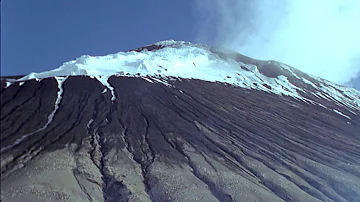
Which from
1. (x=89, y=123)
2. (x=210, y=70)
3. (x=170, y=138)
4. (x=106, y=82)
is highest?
(x=210, y=70)

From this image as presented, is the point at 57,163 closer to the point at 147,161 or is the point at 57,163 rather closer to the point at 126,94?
the point at 147,161

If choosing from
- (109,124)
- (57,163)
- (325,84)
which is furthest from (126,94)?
(325,84)

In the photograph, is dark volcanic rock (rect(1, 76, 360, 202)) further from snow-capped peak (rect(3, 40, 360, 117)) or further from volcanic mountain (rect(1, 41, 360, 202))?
snow-capped peak (rect(3, 40, 360, 117))

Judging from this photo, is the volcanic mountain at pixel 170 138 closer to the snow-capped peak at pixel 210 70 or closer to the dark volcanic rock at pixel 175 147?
the dark volcanic rock at pixel 175 147

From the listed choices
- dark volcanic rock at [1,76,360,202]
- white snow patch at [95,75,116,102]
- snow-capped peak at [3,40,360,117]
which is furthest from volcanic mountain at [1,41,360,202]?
snow-capped peak at [3,40,360,117]

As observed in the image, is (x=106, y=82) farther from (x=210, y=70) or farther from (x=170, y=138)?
(x=210, y=70)

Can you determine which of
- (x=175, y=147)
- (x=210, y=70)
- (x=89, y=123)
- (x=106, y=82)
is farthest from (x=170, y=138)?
(x=210, y=70)
